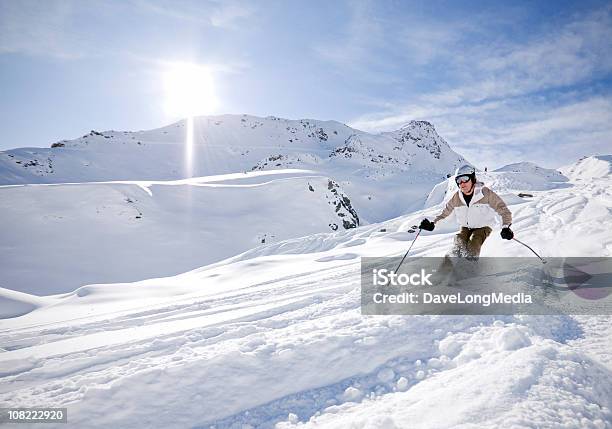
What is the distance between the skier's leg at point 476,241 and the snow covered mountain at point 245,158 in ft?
107

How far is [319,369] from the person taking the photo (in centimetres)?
346

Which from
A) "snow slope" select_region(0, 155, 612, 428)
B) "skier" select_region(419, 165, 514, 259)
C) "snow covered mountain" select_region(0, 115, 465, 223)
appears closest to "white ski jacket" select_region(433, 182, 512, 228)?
"skier" select_region(419, 165, 514, 259)

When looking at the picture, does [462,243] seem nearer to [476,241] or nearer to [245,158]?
[476,241]

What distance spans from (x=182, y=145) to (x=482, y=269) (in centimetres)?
7409

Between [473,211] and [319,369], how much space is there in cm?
358

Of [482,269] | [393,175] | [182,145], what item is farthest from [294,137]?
[482,269]

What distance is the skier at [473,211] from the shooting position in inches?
211

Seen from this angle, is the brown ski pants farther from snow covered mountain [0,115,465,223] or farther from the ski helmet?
snow covered mountain [0,115,465,223]

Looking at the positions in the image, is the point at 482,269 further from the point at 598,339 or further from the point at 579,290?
the point at 598,339

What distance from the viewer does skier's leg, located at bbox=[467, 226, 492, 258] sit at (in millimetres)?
5453

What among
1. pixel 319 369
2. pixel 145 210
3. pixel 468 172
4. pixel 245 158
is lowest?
pixel 319 369

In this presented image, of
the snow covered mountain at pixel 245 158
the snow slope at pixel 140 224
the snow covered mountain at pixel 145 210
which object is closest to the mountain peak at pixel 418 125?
the snow covered mountain at pixel 245 158

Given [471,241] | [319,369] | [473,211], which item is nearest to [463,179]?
[473,211]

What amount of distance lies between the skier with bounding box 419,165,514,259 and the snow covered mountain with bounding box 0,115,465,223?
3267 cm
